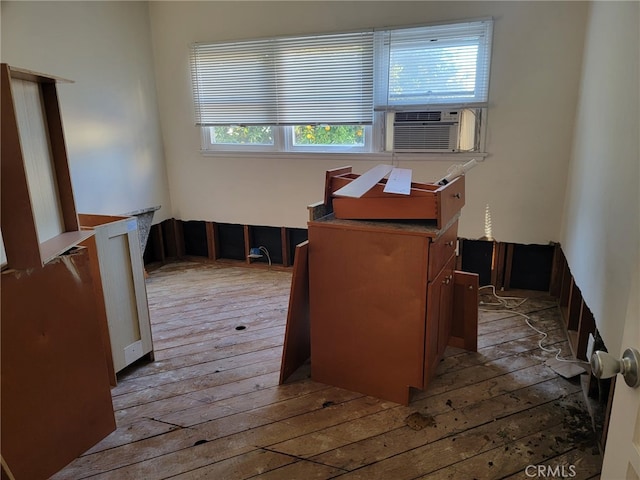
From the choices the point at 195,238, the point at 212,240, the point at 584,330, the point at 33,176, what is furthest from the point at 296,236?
the point at 33,176

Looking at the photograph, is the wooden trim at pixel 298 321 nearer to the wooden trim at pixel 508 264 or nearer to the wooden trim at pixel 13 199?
the wooden trim at pixel 13 199

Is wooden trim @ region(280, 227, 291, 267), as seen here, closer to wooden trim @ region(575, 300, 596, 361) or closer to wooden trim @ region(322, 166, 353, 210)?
wooden trim @ region(322, 166, 353, 210)

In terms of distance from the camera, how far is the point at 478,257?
11.1 feet

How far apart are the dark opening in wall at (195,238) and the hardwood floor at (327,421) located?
1.67 meters

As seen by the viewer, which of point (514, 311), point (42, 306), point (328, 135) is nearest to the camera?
point (42, 306)

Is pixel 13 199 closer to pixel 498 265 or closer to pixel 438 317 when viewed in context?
pixel 438 317

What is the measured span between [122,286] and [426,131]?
2319 millimetres

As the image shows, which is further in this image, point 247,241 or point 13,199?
point 247,241

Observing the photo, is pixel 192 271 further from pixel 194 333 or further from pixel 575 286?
pixel 575 286

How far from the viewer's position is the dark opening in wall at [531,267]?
3205 mm

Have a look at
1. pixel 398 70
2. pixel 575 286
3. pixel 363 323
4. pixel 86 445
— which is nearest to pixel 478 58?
pixel 398 70

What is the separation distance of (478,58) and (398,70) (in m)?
0.56

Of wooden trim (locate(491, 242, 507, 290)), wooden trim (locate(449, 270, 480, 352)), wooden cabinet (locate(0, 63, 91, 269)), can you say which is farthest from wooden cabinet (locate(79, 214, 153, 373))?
wooden trim (locate(491, 242, 507, 290))

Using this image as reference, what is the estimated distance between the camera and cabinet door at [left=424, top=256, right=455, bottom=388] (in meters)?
1.87
